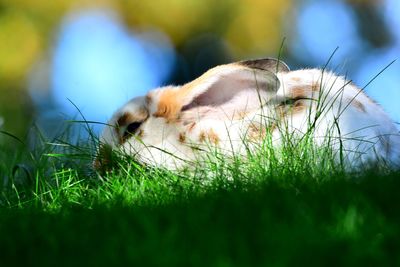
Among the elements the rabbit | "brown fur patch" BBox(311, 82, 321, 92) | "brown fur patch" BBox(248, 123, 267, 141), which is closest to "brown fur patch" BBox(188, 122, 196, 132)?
the rabbit

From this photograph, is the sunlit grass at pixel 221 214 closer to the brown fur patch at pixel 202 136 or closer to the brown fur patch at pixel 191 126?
the brown fur patch at pixel 202 136

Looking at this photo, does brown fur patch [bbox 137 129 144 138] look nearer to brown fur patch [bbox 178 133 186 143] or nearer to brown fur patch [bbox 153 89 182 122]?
brown fur patch [bbox 153 89 182 122]

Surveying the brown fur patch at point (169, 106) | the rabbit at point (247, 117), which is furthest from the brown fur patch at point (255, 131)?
the brown fur patch at point (169, 106)

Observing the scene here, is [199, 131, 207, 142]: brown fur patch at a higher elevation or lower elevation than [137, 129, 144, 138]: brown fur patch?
lower

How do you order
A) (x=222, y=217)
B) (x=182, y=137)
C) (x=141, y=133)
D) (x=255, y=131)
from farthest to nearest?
(x=141, y=133)
(x=182, y=137)
(x=255, y=131)
(x=222, y=217)

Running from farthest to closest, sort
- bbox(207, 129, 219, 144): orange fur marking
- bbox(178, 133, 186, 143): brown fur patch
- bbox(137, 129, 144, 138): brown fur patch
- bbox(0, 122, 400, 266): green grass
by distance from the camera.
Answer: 1. bbox(137, 129, 144, 138): brown fur patch
2. bbox(178, 133, 186, 143): brown fur patch
3. bbox(207, 129, 219, 144): orange fur marking
4. bbox(0, 122, 400, 266): green grass

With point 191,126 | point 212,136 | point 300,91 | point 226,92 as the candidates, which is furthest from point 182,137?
point 300,91

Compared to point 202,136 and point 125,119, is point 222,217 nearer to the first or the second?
point 202,136
